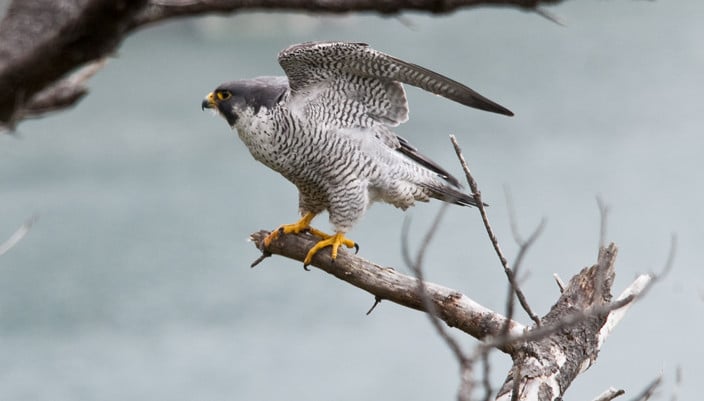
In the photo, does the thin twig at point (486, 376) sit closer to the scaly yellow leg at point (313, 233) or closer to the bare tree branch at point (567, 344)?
the bare tree branch at point (567, 344)

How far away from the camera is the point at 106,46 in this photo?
1049 mm

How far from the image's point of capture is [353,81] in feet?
10.7

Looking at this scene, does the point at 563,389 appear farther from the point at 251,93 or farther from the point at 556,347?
the point at 251,93

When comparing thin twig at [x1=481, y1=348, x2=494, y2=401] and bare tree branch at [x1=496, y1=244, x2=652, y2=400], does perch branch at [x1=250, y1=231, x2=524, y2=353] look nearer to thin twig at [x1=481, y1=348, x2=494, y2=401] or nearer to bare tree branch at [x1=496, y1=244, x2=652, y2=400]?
bare tree branch at [x1=496, y1=244, x2=652, y2=400]

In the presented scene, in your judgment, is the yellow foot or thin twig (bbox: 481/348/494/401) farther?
the yellow foot

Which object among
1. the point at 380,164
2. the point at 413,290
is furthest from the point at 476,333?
the point at 380,164

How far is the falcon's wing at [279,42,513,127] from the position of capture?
9.90 feet

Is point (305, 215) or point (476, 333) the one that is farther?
point (305, 215)

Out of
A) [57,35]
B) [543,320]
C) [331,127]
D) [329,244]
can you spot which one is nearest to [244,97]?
[331,127]

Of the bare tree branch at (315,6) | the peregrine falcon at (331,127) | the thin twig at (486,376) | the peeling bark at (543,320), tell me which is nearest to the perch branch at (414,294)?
the peeling bark at (543,320)

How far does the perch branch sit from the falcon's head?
541 millimetres

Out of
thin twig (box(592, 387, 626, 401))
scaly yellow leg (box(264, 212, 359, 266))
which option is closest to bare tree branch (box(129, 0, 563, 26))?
thin twig (box(592, 387, 626, 401))

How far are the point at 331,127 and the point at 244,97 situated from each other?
33 centimetres

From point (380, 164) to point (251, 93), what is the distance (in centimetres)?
53
